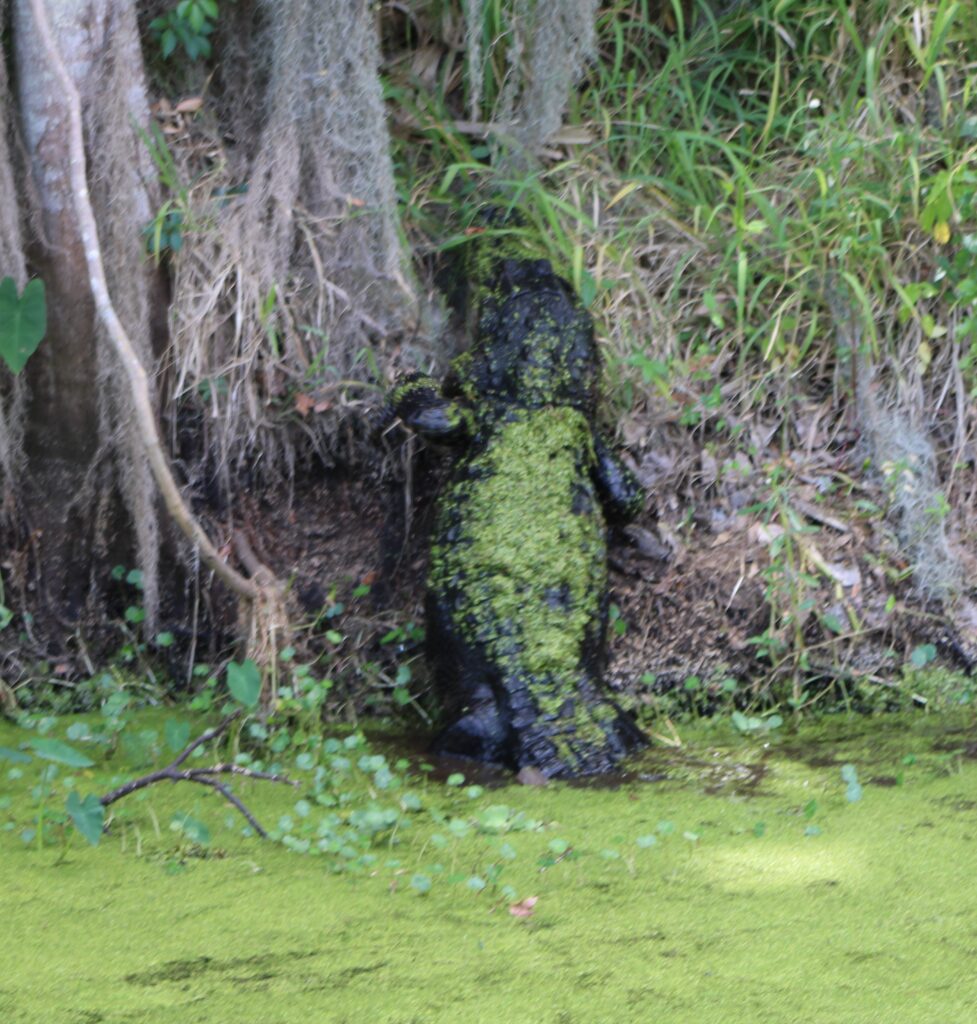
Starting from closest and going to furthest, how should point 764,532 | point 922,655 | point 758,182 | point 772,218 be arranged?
point 922,655
point 764,532
point 772,218
point 758,182

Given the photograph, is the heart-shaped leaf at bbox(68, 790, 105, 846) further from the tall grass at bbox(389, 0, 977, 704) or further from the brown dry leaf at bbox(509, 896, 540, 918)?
the tall grass at bbox(389, 0, 977, 704)

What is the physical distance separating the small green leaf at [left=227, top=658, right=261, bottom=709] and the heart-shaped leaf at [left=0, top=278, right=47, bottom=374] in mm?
935

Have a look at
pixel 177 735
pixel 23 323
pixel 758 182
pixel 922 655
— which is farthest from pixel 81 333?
pixel 922 655

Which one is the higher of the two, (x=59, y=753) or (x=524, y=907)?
(x=59, y=753)

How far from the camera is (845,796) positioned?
264 centimetres

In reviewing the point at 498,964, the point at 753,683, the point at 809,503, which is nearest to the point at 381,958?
the point at 498,964

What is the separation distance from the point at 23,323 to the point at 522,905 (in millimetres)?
1798

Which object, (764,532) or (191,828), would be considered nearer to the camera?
(191,828)

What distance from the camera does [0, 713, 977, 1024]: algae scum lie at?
1768mm

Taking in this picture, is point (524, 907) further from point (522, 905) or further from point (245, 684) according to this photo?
point (245, 684)

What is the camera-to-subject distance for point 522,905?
2.10 metres

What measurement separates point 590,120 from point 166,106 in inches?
56.3

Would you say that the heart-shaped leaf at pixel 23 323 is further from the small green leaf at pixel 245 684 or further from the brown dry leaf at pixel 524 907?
the brown dry leaf at pixel 524 907

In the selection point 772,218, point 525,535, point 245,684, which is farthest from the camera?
point 772,218
